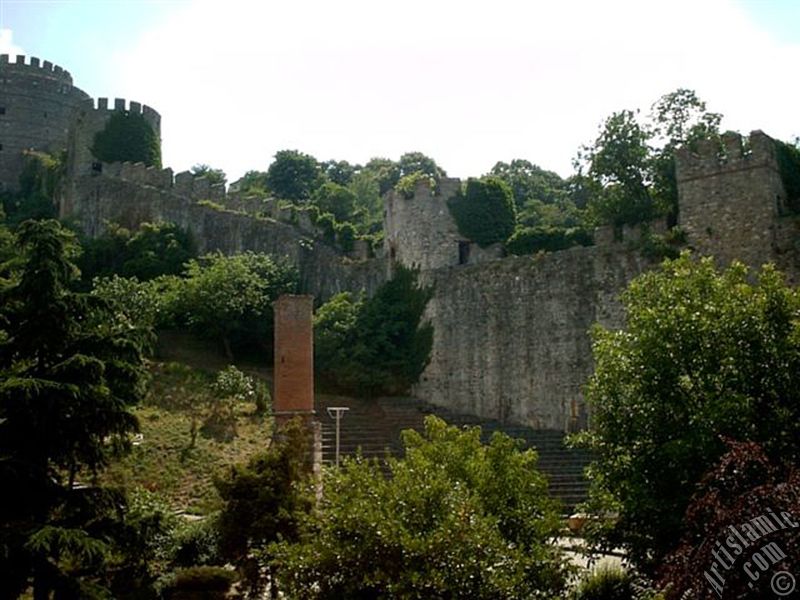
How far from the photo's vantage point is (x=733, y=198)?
23156mm

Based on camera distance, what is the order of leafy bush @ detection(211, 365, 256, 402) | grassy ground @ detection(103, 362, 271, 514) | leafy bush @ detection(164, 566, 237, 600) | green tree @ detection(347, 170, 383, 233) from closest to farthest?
leafy bush @ detection(164, 566, 237, 600), grassy ground @ detection(103, 362, 271, 514), leafy bush @ detection(211, 365, 256, 402), green tree @ detection(347, 170, 383, 233)

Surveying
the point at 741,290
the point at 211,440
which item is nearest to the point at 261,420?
the point at 211,440

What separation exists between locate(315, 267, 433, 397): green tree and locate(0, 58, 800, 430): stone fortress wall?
1.80 ft

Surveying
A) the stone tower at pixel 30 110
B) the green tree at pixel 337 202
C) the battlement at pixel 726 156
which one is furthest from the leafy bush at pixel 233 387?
the stone tower at pixel 30 110

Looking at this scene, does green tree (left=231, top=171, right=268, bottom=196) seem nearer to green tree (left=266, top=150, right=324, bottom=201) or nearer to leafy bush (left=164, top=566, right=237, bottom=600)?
green tree (left=266, top=150, right=324, bottom=201)

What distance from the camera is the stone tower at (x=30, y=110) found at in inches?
1944

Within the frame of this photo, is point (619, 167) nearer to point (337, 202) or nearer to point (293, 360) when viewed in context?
point (293, 360)

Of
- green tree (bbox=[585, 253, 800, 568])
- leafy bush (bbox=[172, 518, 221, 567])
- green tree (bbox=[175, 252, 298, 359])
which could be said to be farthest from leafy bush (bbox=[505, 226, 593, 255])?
leafy bush (bbox=[172, 518, 221, 567])

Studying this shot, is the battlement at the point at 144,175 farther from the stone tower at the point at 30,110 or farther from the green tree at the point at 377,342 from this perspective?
the green tree at the point at 377,342

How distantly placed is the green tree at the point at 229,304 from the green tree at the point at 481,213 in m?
7.59

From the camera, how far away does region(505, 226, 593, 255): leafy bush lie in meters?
29.2

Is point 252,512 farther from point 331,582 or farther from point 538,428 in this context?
point 538,428

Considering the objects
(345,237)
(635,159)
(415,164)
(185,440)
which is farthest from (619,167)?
(415,164)

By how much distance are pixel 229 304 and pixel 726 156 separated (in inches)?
664
